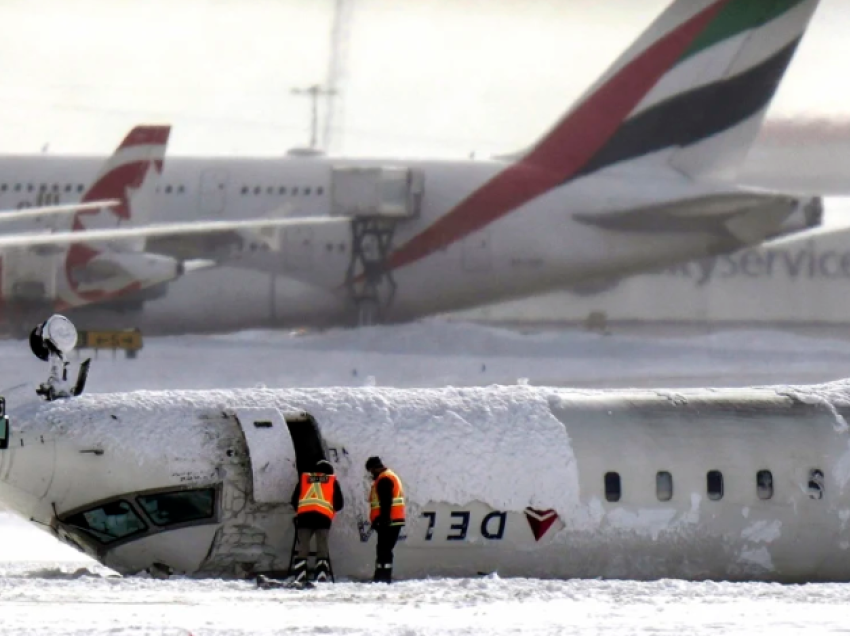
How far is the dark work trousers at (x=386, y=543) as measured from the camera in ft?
52.4

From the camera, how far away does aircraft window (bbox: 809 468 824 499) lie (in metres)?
17.3

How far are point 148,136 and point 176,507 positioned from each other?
24.3 meters

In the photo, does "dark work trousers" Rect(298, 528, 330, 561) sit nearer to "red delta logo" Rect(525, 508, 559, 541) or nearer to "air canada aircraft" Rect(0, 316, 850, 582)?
"air canada aircraft" Rect(0, 316, 850, 582)

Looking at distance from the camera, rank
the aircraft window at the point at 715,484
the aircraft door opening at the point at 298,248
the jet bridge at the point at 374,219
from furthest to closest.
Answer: the aircraft door opening at the point at 298,248
the jet bridge at the point at 374,219
the aircraft window at the point at 715,484

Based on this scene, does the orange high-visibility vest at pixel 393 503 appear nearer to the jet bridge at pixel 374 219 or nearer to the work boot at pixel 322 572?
the work boot at pixel 322 572

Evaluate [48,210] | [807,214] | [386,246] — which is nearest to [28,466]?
[48,210]

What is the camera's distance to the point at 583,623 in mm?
13148

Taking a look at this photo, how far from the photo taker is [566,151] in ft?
140

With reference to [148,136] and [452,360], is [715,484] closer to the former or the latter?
[452,360]

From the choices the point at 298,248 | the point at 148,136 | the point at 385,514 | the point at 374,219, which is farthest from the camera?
the point at 298,248

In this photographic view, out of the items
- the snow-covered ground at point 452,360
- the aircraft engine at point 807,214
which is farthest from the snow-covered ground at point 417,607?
the aircraft engine at point 807,214

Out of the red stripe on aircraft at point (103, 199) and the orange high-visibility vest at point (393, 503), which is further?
the red stripe on aircraft at point (103, 199)

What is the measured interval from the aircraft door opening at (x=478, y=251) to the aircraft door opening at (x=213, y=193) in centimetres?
595

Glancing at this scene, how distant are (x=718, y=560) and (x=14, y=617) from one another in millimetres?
7235
